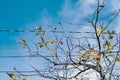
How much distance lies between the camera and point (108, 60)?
28.0ft

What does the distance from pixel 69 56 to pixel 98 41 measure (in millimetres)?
930

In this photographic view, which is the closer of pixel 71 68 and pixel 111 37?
pixel 111 37

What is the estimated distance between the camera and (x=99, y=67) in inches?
332

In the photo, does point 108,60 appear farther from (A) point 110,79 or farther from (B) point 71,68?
(B) point 71,68

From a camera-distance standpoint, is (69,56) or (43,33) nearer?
(43,33)

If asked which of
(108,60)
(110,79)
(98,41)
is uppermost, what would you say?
(98,41)

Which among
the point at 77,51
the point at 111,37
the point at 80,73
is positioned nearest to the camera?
the point at 111,37

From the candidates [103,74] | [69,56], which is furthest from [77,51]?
[103,74]

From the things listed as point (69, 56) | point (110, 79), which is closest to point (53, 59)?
point (69, 56)

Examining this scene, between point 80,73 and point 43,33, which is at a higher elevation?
point 43,33

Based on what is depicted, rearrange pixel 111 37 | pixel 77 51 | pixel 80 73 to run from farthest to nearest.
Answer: pixel 80 73, pixel 77 51, pixel 111 37

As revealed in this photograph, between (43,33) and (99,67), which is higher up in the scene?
(43,33)

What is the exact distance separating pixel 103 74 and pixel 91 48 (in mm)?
777

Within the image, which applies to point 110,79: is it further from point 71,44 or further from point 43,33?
point 43,33
